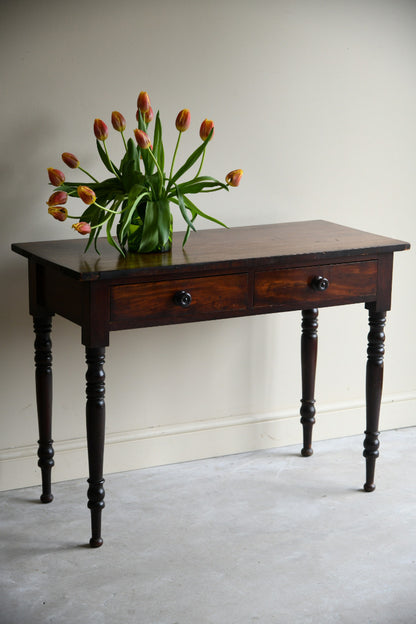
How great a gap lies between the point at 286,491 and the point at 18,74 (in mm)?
1643

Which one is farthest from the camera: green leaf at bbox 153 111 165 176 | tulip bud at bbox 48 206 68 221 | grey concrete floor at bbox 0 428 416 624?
green leaf at bbox 153 111 165 176

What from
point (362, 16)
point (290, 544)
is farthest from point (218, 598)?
point (362, 16)

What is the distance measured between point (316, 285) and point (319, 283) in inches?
0.5

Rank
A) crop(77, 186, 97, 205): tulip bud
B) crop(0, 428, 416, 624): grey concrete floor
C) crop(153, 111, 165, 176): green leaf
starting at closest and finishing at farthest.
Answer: crop(0, 428, 416, 624): grey concrete floor
crop(77, 186, 97, 205): tulip bud
crop(153, 111, 165, 176): green leaf

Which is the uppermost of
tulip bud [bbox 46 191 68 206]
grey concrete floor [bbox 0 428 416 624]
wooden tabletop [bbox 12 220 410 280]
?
tulip bud [bbox 46 191 68 206]

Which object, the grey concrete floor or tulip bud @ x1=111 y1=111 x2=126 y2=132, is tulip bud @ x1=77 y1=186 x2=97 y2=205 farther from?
the grey concrete floor

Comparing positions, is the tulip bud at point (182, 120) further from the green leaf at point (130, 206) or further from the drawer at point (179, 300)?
the drawer at point (179, 300)

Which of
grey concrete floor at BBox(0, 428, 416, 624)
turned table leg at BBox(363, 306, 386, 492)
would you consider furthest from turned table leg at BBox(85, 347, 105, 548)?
turned table leg at BBox(363, 306, 386, 492)

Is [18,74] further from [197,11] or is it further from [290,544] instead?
[290,544]

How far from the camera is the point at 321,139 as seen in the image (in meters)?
3.34

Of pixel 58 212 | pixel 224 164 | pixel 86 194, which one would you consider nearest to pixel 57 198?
pixel 58 212

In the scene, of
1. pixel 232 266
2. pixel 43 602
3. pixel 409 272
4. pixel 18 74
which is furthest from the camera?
pixel 409 272

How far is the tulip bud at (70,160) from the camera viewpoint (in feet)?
9.01

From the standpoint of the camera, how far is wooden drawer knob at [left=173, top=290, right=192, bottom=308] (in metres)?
2.54
